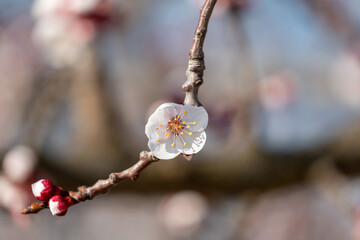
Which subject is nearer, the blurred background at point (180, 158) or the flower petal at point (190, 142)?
the flower petal at point (190, 142)

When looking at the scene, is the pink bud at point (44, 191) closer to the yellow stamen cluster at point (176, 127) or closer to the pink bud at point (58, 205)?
the pink bud at point (58, 205)

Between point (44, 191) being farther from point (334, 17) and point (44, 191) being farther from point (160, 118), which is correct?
point (334, 17)

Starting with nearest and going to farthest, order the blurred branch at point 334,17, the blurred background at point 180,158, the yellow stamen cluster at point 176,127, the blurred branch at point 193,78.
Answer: the blurred branch at point 193,78 < the yellow stamen cluster at point 176,127 < the blurred background at point 180,158 < the blurred branch at point 334,17

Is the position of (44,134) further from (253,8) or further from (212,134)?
(253,8)

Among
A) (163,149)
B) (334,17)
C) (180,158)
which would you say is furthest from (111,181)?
(334,17)

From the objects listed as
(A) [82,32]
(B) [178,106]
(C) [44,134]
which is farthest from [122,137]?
(B) [178,106]

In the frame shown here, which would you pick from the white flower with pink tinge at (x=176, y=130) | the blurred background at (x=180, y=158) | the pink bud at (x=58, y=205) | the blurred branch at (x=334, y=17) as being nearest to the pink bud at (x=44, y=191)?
the pink bud at (x=58, y=205)
